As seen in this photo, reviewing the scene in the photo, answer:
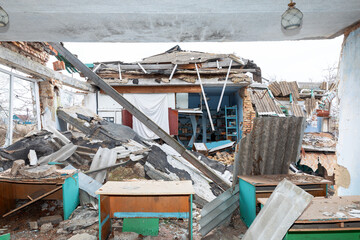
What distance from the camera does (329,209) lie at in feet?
8.36

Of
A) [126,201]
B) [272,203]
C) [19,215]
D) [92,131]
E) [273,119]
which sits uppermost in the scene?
[273,119]

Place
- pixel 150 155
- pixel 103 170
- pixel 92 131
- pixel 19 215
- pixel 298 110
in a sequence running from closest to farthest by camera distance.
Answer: pixel 19 215 < pixel 103 170 < pixel 150 155 < pixel 92 131 < pixel 298 110

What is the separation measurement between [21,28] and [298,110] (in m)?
12.3

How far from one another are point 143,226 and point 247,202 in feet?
6.10

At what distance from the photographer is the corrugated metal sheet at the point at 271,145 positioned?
3.78 m

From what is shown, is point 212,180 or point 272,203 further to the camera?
point 212,180

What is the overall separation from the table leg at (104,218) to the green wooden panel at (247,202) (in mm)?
2330

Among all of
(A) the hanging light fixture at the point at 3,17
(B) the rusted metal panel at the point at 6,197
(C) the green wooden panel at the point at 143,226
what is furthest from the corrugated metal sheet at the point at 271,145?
(B) the rusted metal panel at the point at 6,197

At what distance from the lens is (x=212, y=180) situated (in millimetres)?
5816

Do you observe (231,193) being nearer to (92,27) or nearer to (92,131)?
(92,27)

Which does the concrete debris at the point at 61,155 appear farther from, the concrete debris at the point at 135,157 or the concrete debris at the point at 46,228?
the concrete debris at the point at 46,228

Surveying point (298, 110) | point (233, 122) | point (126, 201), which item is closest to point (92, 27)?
point (126, 201)

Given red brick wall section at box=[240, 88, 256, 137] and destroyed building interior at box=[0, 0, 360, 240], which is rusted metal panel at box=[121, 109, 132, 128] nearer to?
destroyed building interior at box=[0, 0, 360, 240]

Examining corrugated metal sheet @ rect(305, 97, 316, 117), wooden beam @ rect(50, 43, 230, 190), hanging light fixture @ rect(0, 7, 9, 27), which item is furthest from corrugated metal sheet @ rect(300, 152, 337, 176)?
hanging light fixture @ rect(0, 7, 9, 27)
